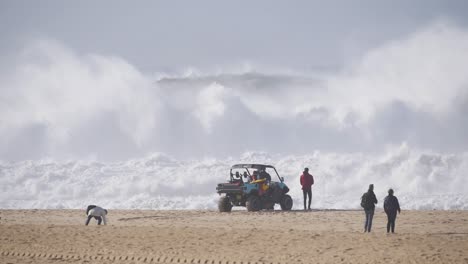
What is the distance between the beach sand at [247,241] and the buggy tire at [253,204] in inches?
71.0

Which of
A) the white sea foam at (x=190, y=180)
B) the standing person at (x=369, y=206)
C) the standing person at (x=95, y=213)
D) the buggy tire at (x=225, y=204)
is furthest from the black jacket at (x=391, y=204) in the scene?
the white sea foam at (x=190, y=180)

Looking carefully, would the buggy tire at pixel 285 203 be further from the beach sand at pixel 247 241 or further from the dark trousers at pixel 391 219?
the dark trousers at pixel 391 219

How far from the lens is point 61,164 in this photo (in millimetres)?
46312

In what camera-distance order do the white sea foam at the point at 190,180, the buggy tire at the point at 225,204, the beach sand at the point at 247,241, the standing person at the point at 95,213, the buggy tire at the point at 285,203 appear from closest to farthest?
the beach sand at the point at 247,241, the standing person at the point at 95,213, the buggy tire at the point at 225,204, the buggy tire at the point at 285,203, the white sea foam at the point at 190,180

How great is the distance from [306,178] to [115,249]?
9.75m

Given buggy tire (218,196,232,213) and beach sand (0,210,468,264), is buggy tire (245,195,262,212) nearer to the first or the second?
buggy tire (218,196,232,213)

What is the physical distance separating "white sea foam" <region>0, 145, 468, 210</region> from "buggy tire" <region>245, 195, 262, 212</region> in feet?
30.5

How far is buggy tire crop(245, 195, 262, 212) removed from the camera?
2389 cm

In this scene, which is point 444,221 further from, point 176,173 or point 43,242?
point 176,173

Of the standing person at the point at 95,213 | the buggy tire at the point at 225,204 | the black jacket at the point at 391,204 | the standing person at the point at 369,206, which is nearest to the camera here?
the black jacket at the point at 391,204

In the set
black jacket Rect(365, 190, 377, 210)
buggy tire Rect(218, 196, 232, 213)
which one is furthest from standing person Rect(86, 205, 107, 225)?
black jacket Rect(365, 190, 377, 210)

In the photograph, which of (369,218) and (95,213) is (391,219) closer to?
(369,218)

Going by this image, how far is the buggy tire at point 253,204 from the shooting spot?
23.9 metres

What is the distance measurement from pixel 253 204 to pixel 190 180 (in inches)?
644
